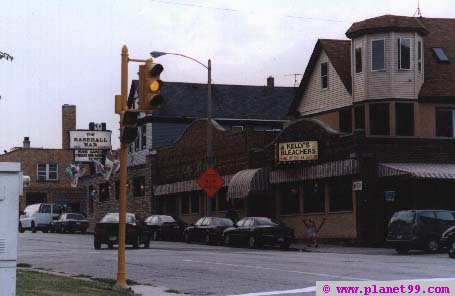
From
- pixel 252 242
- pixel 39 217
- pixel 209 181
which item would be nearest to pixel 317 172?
pixel 209 181

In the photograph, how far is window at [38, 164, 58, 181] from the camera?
81.9m

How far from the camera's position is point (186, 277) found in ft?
66.2

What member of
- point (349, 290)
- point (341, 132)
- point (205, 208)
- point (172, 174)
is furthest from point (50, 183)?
point (349, 290)

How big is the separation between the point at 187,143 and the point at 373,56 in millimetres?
16949

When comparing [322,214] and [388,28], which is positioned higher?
[388,28]

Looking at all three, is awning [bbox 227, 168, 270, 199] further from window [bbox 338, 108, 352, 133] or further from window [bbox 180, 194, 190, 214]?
window [bbox 180, 194, 190, 214]

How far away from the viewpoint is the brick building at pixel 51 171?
80.5m

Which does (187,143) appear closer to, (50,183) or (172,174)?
(172,174)

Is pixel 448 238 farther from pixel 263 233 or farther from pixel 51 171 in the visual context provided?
pixel 51 171

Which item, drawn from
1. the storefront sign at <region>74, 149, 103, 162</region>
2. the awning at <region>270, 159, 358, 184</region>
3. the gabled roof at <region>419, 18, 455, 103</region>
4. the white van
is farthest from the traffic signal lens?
the storefront sign at <region>74, 149, 103, 162</region>

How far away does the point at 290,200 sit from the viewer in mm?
43688

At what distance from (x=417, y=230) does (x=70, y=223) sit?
3305cm

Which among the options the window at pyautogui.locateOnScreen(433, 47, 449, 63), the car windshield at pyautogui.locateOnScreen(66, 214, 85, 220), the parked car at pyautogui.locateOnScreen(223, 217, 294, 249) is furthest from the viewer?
the car windshield at pyautogui.locateOnScreen(66, 214, 85, 220)

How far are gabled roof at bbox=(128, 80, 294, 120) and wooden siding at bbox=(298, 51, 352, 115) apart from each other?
1418cm
